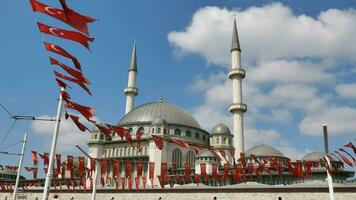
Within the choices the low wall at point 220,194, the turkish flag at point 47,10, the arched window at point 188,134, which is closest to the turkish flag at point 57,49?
the turkish flag at point 47,10

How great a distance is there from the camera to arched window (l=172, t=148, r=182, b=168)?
239ft

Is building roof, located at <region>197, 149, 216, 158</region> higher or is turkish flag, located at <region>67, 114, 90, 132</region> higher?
building roof, located at <region>197, 149, 216, 158</region>

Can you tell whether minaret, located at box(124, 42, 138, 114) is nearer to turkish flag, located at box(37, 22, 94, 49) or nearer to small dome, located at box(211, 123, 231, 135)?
small dome, located at box(211, 123, 231, 135)

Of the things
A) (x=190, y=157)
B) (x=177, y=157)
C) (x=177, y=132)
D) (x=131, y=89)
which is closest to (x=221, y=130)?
(x=190, y=157)

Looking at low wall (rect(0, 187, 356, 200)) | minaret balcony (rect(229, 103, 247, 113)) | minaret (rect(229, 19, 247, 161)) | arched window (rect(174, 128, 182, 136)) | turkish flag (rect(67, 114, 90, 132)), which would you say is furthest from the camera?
arched window (rect(174, 128, 182, 136))

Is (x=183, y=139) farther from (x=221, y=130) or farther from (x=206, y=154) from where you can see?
(x=206, y=154)

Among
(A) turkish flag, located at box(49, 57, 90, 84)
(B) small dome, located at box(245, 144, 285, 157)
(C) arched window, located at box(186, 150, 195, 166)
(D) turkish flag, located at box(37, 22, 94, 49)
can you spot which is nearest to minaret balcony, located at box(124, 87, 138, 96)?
(C) arched window, located at box(186, 150, 195, 166)

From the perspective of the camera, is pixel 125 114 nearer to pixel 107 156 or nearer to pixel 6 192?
pixel 107 156

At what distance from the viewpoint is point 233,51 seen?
73562mm

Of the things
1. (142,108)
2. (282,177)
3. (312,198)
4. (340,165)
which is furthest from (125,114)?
(312,198)

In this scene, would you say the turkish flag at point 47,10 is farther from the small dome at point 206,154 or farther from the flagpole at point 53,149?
the small dome at point 206,154

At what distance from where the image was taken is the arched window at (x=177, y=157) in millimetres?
72869

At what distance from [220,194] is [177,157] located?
88.8 ft

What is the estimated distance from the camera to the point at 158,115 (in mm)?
82312
